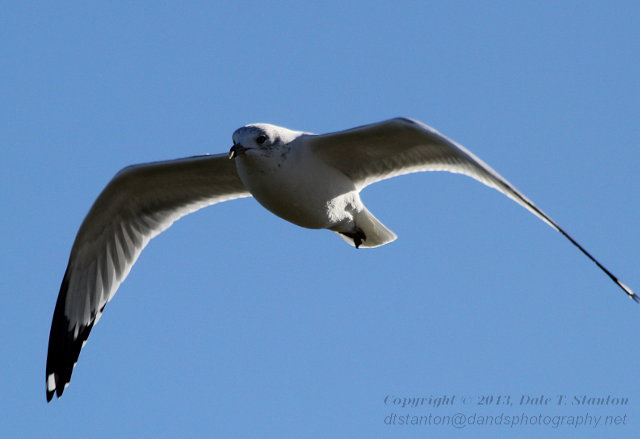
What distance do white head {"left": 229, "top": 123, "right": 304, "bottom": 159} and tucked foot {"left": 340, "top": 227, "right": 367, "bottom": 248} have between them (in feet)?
4.15

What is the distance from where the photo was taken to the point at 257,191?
21.2ft

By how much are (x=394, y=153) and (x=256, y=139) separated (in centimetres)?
116

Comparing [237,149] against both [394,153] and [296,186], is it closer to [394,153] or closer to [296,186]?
[296,186]

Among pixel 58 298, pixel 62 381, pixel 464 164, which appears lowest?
pixel 62 381

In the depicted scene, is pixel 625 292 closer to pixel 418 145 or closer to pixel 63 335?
pixel 418 145

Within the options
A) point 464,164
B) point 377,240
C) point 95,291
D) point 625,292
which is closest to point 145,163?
point 95,291

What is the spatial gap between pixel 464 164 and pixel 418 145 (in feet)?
1.24

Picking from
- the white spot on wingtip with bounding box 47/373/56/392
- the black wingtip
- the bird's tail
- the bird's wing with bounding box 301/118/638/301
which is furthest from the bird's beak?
the white spot on wingtip with bounding box 47/373/56/392

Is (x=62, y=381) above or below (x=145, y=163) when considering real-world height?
below

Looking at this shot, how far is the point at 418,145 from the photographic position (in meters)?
6.90

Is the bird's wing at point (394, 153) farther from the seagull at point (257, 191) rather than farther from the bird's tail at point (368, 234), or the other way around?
the bird's tail at point (368, 234)

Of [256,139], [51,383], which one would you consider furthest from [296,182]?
[51,383]

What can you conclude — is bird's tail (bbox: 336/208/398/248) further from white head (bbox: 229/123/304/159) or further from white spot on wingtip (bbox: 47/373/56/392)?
white spot on wingtip (bbox: 47/373/56/392)

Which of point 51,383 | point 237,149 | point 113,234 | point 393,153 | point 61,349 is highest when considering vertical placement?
point 393,153
